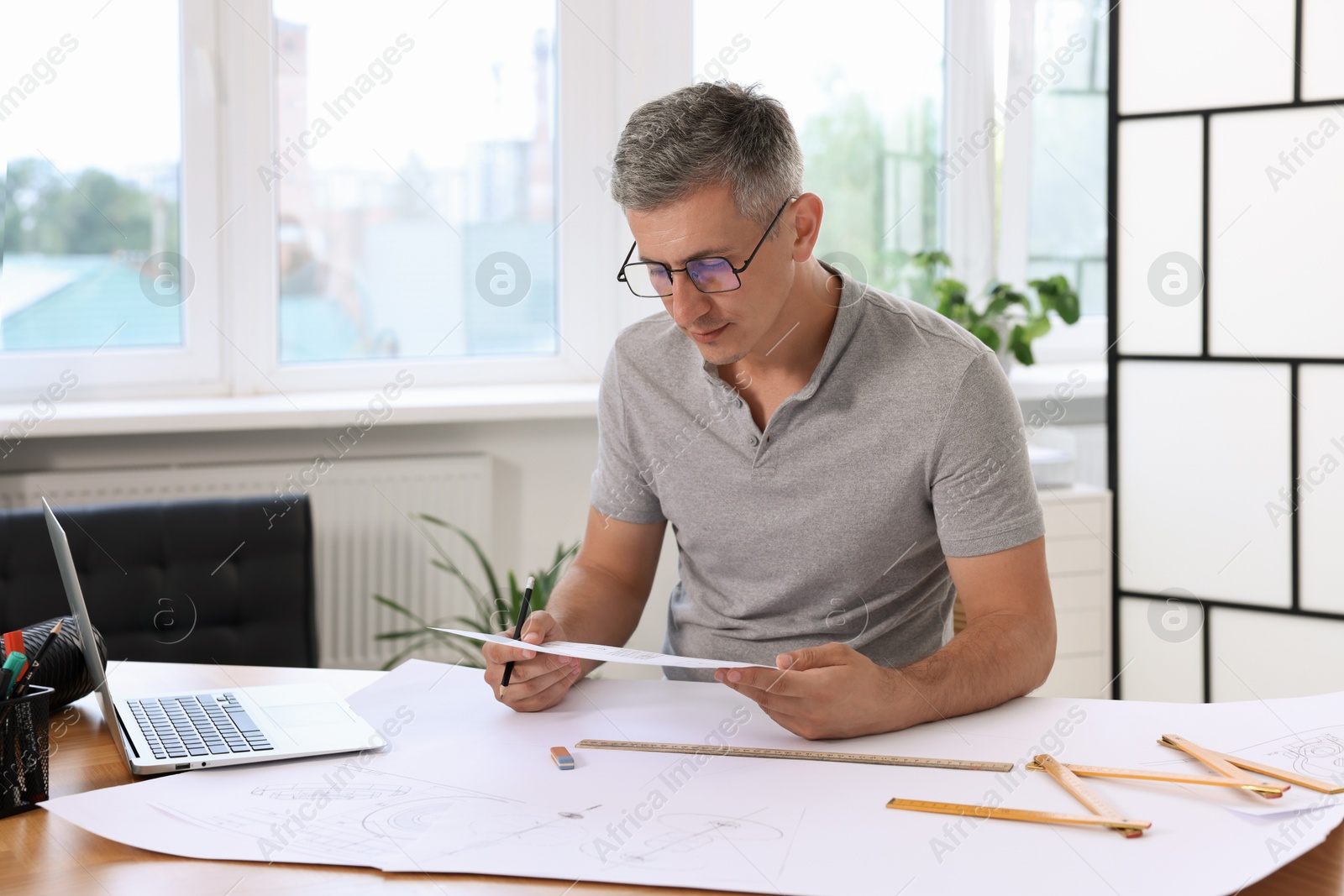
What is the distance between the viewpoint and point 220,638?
2.25 meters

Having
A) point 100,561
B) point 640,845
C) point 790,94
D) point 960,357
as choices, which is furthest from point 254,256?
point 640,845

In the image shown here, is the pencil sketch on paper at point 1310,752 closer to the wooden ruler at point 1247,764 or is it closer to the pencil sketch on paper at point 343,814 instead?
the wooden ruler at point 1247,764

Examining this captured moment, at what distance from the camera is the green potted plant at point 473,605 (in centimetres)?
269

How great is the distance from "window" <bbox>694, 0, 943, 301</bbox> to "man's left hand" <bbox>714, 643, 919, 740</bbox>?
2.20 m

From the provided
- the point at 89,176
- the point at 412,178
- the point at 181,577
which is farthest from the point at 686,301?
the point at 89,176

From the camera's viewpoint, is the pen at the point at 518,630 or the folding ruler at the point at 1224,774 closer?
the folding ruler at the point at 1224,774

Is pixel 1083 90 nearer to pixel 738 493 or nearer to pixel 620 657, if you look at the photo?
pixel 738 493

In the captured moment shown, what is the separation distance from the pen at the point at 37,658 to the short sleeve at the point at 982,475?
0.96m

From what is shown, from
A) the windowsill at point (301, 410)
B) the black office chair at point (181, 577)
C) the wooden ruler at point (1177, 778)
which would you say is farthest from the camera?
the windowsill at point (301, 410)

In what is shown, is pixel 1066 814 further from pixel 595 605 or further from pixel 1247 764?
pixel 595 605

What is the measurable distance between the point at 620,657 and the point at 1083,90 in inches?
118

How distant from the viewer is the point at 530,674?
1221mm

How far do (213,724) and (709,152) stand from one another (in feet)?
2.66

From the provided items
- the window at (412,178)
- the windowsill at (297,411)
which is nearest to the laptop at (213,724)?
the windowsill at (297,411)
